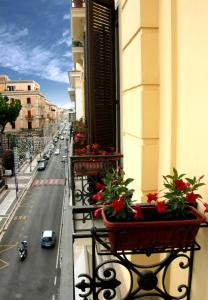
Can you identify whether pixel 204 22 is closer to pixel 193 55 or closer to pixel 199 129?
pixel 193 55

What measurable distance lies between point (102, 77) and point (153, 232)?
5.60m

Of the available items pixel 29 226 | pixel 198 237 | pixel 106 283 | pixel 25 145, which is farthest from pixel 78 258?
pixel 25 145

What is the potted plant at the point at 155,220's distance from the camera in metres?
2.42

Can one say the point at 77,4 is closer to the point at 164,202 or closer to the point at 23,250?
the point at 164,202

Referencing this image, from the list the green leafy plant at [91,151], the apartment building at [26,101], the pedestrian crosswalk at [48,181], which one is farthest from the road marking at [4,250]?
the apartment building at [26,101]

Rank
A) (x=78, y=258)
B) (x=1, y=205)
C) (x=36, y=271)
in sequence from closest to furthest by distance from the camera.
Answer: (x=78, y=258), (x=36, y=271), (x=1, y=205)

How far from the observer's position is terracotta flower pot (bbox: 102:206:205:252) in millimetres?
2410

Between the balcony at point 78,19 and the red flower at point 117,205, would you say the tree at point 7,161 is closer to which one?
the balcony at point 78,19

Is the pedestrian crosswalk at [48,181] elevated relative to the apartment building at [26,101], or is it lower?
lower

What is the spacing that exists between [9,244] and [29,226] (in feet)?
11.8

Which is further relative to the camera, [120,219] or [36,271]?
[36,271]

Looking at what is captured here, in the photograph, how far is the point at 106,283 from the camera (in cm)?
279

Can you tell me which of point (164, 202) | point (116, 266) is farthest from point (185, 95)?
point (116, 266)

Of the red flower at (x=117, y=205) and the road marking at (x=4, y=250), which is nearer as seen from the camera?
the red flower at (x=117, y=205)
